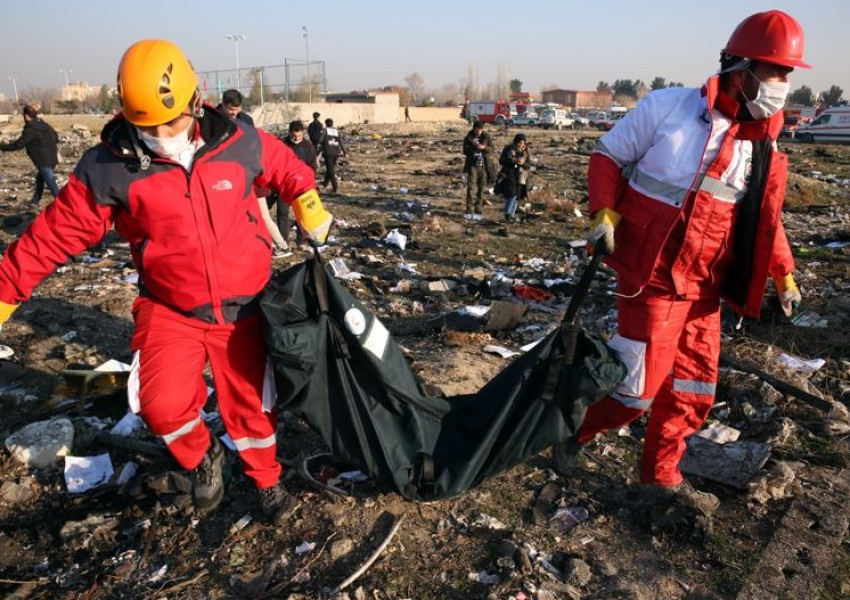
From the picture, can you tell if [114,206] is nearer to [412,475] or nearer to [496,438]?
[412,475]

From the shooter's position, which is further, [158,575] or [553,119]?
[553,119]

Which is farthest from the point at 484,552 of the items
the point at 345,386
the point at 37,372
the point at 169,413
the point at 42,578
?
the point at 37,372

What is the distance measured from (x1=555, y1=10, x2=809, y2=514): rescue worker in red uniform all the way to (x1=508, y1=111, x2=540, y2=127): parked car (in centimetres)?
4451

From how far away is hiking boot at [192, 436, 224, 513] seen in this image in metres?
2.75

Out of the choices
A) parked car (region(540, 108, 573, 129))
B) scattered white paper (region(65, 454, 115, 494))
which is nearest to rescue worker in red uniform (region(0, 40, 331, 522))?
scattered white paper (region(65, 454, 115, 494))

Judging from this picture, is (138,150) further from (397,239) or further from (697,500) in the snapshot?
(397,239)

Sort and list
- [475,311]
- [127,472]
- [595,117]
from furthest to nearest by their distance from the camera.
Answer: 1. [595,117]
2. [475,311]
3. [127,472]

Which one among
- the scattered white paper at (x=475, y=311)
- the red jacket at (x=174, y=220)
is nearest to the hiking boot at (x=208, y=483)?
the red jacket at (x=174, y=220)

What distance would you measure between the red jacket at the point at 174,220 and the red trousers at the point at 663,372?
62.6 inches

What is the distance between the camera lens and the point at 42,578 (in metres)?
2.50

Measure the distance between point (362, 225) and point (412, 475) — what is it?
7.40 m

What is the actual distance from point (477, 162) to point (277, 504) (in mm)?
8558

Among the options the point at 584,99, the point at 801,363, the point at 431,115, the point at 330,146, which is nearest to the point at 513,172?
the point at 330,146

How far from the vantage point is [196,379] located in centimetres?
258
